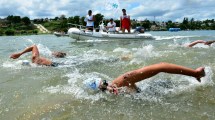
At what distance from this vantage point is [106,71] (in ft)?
28.0

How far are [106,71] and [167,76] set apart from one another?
1866mm

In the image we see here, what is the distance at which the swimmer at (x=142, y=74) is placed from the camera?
207 inches

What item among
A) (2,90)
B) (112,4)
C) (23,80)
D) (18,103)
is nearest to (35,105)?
(18,103)

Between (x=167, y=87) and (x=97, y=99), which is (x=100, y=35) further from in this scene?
(x=97, y=99)

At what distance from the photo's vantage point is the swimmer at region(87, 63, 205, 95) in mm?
5258

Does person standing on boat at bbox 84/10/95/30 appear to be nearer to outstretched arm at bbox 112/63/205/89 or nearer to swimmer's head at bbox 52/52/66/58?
swimmer's head at bbox 52/52/66/58

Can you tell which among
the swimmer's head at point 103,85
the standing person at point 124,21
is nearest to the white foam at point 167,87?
the swimmer's head at point 103,85

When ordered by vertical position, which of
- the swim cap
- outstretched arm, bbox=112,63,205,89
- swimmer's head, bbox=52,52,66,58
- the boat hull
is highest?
outstretched arm, bbox=112,63,205,89

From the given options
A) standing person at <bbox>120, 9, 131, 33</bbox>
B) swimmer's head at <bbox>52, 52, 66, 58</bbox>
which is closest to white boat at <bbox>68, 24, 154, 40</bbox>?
standing person at <bbox>120, 9, 131, 33</bbox>

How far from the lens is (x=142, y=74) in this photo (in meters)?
5.42

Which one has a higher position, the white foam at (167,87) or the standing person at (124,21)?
the standing person at (124,21)

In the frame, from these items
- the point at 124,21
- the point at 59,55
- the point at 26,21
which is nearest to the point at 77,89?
the point at 59,55

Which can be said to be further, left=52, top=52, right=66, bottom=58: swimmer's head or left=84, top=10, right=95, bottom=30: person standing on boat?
left=84, top=10, right=95, bottom=30: person standing on boat

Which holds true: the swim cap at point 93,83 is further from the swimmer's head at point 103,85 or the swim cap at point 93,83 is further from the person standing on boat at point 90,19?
the person standing on boat at point 90,19
